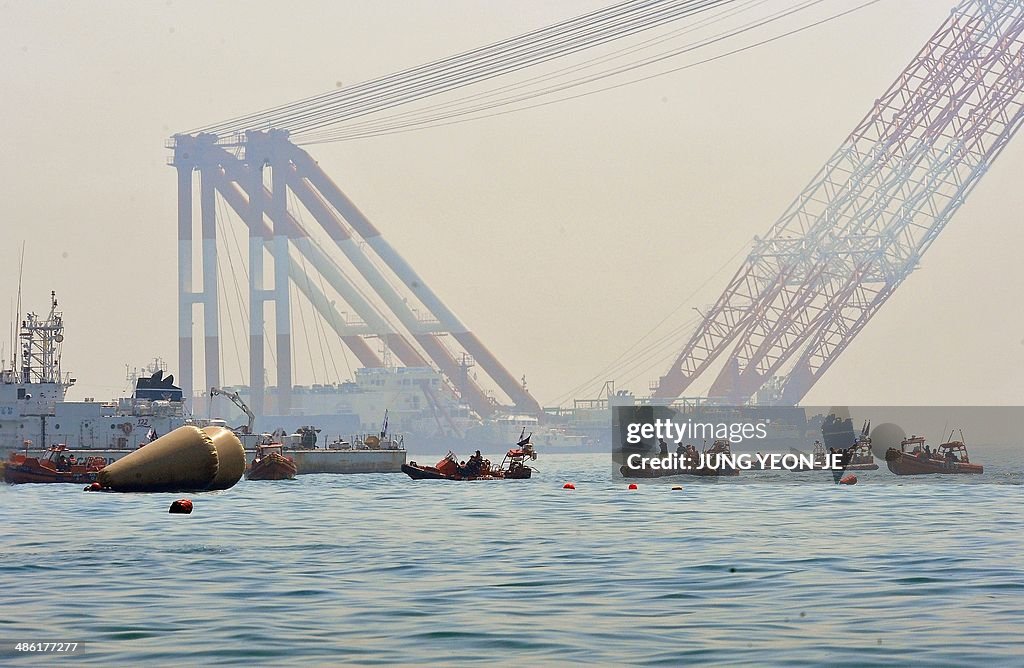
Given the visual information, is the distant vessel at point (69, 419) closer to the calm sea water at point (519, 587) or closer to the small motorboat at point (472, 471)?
the small motorboat at point (472, 471)

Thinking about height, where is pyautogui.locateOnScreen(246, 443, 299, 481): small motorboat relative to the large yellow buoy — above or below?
below

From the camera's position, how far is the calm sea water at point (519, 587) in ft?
64.3

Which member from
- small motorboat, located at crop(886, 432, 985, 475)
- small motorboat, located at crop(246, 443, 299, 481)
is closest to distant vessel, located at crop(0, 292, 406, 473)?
small motorboat, located at crop(246, 443, 299, 481)

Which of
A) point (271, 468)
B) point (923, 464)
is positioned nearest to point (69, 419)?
point (271, 468)

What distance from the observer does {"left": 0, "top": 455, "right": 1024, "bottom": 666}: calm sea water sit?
1961cm

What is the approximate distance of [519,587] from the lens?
26.6 meters

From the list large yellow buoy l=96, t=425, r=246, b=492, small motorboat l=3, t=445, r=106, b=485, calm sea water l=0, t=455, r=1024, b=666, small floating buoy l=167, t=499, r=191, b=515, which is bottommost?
calm sea water l=0, t=455, r=1024, b=666

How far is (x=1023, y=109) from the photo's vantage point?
134 metres

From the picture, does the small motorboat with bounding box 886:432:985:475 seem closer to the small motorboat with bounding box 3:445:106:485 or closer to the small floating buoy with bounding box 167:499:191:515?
the small motorboat with bounding box 3:445:106:485

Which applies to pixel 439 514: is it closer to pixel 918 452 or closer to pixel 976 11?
pixel 918 452

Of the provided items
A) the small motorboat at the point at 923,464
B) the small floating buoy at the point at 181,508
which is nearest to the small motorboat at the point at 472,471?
the small motorboat at the point at 923,464

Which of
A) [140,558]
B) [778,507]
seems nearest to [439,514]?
[778,507]

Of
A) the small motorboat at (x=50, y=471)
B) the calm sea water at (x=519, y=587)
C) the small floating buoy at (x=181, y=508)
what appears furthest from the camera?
the small motorboat at (x=50, y=471)

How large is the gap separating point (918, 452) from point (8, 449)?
204 ft
